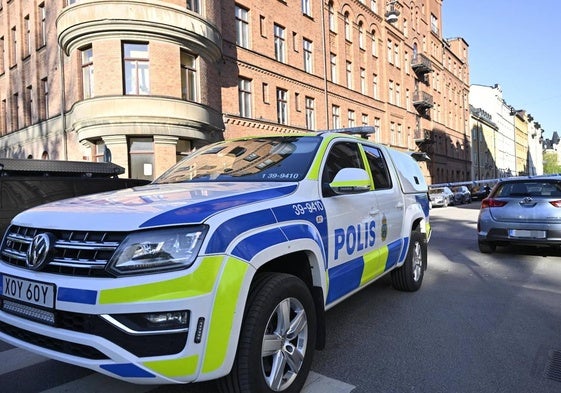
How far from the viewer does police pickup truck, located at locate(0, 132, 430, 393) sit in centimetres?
209

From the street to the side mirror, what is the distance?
1391 millimetres

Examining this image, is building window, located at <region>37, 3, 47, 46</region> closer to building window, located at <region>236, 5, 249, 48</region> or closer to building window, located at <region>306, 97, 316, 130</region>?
building window, located at <region>236, 5, 249, 48</region>

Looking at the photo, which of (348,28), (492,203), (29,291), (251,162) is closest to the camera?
(29,291)

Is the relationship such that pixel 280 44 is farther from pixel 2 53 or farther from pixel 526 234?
pixel 526 234

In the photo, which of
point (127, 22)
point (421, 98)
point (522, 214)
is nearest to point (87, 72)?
point (127, 22)

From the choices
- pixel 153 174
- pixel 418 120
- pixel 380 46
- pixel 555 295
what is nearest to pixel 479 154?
pixel 418 120

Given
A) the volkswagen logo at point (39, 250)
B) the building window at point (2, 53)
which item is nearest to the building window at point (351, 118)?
the building window at point (2, 53)

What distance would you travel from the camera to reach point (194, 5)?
691 inches

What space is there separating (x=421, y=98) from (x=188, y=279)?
148 ft

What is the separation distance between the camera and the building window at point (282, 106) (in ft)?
78.4

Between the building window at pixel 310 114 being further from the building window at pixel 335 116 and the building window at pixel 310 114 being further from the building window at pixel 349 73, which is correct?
the building window at pixel 349 73

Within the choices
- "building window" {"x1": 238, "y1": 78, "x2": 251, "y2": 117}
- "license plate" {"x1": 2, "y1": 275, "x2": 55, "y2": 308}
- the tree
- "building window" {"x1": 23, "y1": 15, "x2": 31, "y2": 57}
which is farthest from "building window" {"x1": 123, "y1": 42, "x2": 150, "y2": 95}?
the tree

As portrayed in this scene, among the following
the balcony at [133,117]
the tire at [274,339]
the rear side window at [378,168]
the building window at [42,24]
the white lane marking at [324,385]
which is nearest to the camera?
the tire at [274,339]

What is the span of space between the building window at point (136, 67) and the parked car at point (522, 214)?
12963mm
